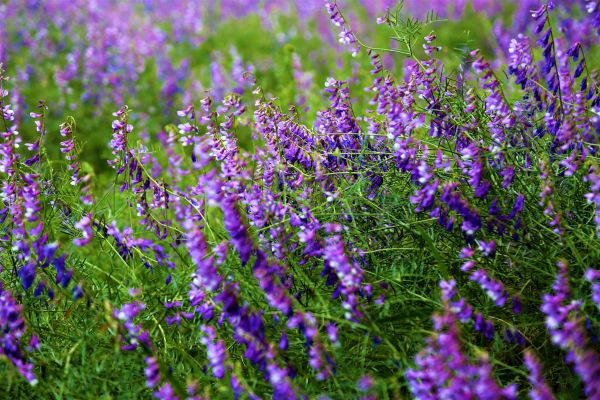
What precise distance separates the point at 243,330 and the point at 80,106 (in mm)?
4943

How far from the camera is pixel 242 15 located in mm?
10789

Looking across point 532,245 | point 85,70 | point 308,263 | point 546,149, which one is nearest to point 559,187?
point 546,149

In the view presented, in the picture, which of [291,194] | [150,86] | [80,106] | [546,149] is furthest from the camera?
[150,86]

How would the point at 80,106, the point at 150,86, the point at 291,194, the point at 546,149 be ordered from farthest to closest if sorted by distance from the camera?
1. the point at 150,86
2. the point at 80,106
3. the point at 546,149
4. the point at 291,194

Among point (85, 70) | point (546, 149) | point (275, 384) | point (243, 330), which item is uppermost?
point (85, 70)

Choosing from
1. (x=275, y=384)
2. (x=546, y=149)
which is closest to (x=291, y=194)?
(x=275, y=384)

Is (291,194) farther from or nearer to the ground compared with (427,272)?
farther from the ground

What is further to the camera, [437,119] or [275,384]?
[437,119]

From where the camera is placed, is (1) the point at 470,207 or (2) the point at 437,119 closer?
(1) the point at 470,207

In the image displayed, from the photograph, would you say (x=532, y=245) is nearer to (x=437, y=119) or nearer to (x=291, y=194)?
(x=437, y=119)

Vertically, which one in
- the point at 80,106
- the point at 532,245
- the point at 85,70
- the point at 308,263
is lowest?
the point at 532,245

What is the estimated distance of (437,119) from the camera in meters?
2.79

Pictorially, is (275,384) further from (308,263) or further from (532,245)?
(532,245)

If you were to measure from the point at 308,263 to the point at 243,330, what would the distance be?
632 mm
